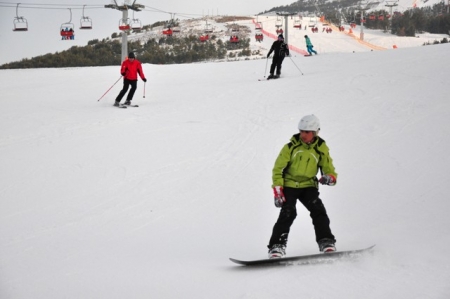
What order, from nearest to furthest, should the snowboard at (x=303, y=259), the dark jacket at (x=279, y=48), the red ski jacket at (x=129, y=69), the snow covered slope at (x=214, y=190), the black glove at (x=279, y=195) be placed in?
1. the snow covered slope at (x=214, y=190)
2. the snowboard at (x=303, y=259)
3. the black glove at (x=279, y=195)
4. the red ski jacket at (x=129, y=69)
5. the dark jacket at (x=279, y=48)

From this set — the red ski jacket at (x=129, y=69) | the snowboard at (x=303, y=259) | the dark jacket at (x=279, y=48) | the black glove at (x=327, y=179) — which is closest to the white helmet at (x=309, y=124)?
the black glove at (x=327, y=179)

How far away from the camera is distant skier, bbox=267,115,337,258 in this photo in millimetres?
4713

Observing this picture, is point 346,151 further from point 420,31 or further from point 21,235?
point 420,31

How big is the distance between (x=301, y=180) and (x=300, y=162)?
0.19m

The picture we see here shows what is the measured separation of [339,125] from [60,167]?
221 inches

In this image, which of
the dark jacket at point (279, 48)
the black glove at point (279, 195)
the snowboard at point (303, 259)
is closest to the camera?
the snowboard at point (303, 259)

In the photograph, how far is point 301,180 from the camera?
482cm

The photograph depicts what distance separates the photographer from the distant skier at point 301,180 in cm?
471

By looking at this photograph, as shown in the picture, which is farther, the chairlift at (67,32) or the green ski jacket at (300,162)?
the chairlift at (67,32)

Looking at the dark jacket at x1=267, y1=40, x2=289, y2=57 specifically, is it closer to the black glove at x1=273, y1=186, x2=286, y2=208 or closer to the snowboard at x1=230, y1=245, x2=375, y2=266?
the black glove at x1=273, y1=186, x2=286, y2=208

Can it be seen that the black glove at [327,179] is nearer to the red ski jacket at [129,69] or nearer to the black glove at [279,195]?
the black glove at [279,195]

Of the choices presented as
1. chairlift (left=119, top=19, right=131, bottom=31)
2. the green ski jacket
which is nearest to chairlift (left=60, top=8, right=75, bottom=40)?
chairlift (left=119, top=19, right=131, bottom=31)

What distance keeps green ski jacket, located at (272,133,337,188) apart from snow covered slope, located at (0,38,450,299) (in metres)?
0.85

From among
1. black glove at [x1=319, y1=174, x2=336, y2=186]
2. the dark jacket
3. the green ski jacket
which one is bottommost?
black glove at [x1=319, y1=174, x2=336, y2=186]
